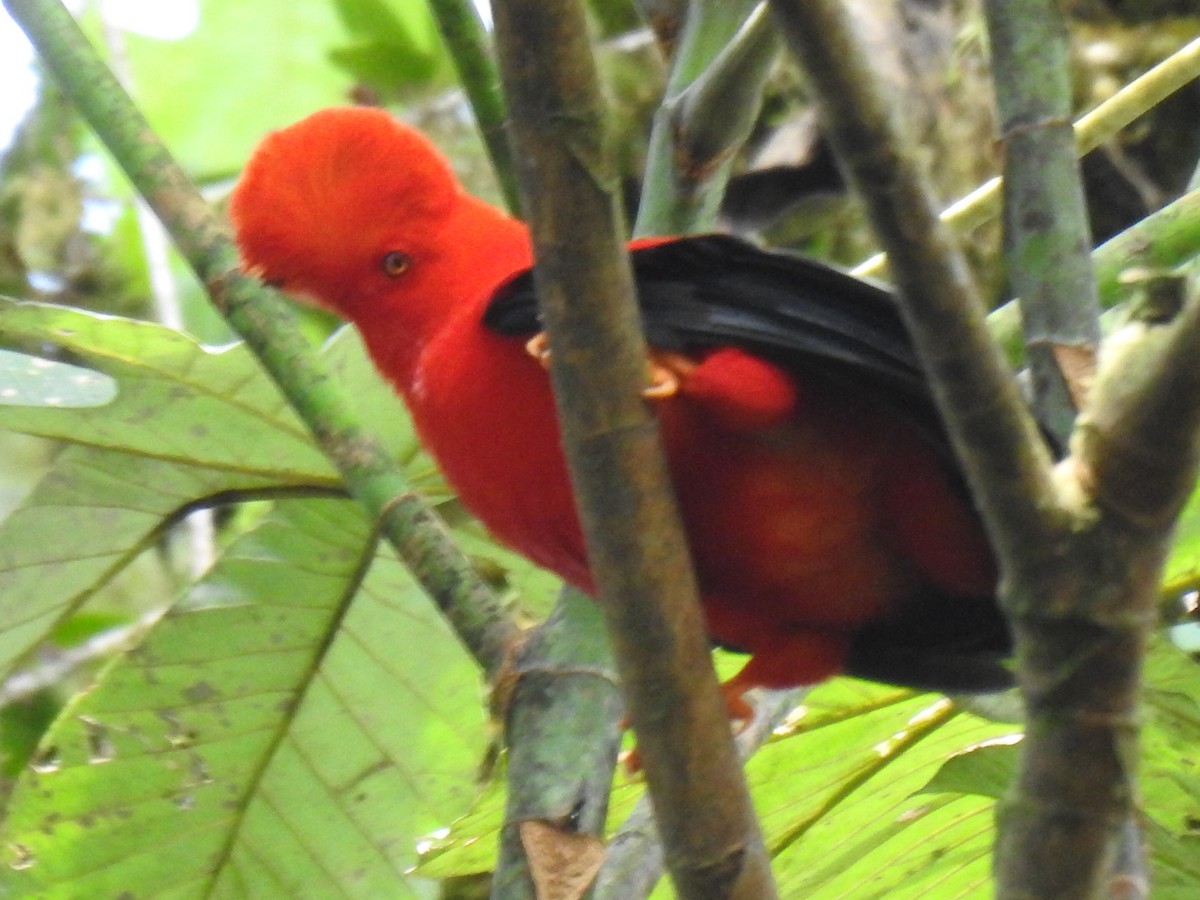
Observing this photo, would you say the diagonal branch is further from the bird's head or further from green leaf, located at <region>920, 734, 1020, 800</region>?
the bird's head

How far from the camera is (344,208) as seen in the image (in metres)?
2.18

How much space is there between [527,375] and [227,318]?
38 centimetres

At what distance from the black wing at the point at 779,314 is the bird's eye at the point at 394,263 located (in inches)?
14.7

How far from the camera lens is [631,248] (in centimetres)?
187

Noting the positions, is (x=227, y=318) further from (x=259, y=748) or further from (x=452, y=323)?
(x=259, y=748)

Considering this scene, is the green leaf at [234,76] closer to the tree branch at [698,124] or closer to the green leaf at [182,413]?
the green leaf at [182,413]

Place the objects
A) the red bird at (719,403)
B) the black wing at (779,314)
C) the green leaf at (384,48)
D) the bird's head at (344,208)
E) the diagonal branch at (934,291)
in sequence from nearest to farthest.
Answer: the diagonal branch at (934,291), the black wing at (779,314), the red bird at (719,403), the bird's head at (344,208), the green leaf at (384,48)

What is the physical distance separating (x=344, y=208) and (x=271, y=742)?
83cm

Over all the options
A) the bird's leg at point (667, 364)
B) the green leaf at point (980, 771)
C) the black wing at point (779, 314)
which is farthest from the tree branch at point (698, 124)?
the green leaf at point (980, 771)

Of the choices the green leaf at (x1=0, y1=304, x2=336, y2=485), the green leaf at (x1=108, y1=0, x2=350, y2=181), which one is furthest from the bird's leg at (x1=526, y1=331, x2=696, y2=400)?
the green leaf at (x1=108, y1=0, x2=350, y2=181)

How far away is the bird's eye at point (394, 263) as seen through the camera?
7.19 feet

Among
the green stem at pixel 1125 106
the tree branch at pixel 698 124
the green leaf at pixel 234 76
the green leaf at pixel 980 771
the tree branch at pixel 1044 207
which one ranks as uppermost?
the green leaf at pixel 234 76

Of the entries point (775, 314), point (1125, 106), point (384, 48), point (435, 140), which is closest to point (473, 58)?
point (775, 314)

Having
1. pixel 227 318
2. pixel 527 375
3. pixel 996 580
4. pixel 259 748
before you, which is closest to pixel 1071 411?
pixel 996 580
